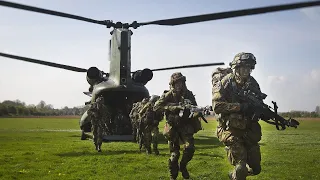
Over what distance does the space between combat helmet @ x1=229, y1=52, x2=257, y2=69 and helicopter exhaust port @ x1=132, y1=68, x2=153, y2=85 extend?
13700 mm

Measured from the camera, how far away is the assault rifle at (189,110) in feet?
28.2

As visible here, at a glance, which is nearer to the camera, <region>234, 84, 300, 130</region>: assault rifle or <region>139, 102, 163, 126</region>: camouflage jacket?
<region>234, 84, 300, 130</region>: assault rifle

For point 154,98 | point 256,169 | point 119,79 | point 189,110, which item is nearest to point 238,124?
point 256,169

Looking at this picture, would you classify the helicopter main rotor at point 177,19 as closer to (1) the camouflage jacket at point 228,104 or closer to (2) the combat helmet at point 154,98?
(1) the camouflage jacket at point 228,104

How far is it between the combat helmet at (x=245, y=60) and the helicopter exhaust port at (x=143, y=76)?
13700 mm

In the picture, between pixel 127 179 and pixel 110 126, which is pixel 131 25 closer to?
pixel 110 126

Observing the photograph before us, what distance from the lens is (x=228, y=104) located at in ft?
23.4

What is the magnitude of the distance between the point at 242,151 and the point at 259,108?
791 millimetres

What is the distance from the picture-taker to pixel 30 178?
1039 cm

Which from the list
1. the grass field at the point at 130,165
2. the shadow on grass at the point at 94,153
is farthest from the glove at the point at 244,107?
the shadow on grass at the point at 94,153

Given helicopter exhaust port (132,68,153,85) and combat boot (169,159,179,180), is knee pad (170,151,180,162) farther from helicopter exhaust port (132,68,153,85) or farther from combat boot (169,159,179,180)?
helicopter exhaust port (132,68,153,85)

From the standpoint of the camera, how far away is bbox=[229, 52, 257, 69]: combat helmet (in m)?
7.34

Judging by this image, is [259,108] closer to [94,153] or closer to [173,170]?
[173,170]

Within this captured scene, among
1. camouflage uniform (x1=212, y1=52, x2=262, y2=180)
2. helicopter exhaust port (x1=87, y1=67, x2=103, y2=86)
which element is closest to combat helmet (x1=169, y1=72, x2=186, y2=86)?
camouflage uniform (x1=212, y1=52, x2=262, y2=180)
